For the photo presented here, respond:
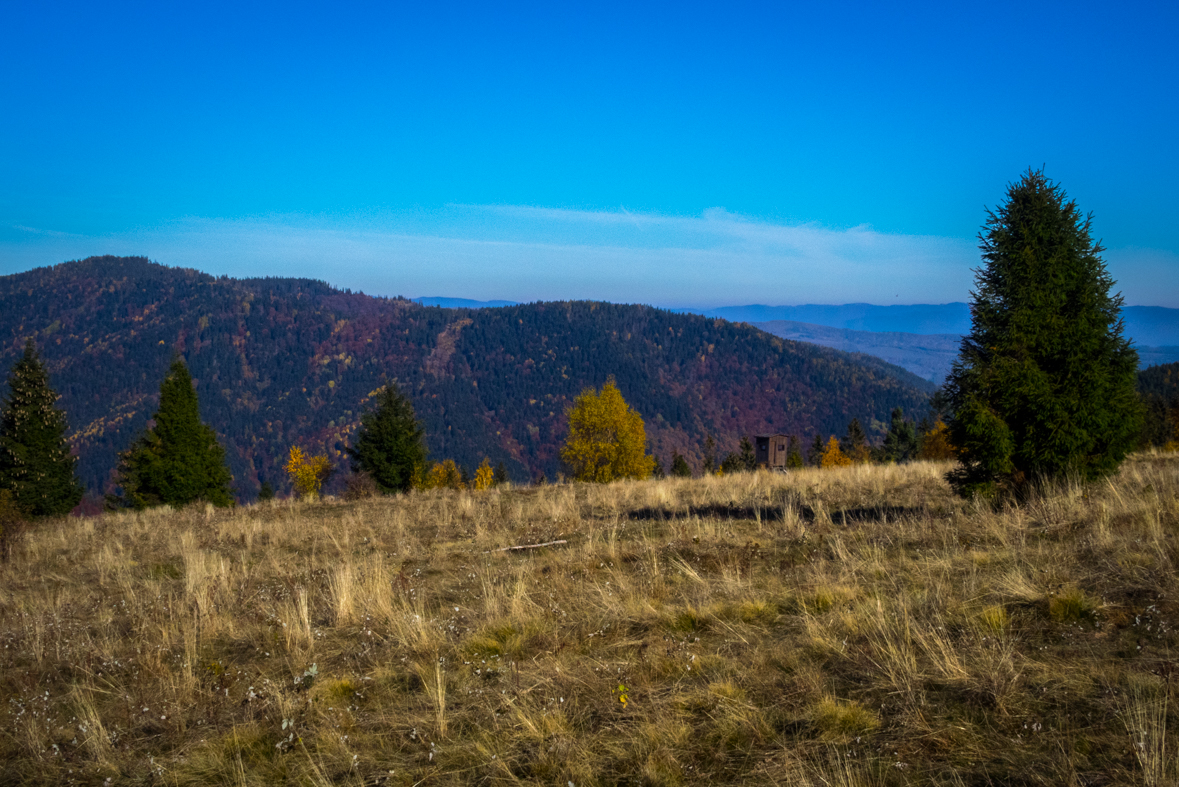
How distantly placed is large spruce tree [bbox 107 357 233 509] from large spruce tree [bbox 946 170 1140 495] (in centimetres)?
3186

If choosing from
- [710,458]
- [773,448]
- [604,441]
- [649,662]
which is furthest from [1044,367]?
[773,448]

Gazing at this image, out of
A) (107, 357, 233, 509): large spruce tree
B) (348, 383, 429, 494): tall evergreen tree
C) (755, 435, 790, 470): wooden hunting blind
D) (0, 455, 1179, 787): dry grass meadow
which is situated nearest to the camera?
(0, 455, 1179, 787): dry grass meadow

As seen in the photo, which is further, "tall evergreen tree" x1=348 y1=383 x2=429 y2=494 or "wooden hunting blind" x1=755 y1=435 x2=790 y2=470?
"wooden hunting blind" x1=755 y1=435 x2=790 y2=470

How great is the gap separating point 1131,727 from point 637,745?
2.27 meters

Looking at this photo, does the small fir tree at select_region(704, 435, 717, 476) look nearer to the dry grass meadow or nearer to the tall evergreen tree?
the tall evergreen tree

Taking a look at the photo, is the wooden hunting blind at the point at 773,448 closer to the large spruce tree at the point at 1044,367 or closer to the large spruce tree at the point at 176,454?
the large spruce tree at the point at 176,454

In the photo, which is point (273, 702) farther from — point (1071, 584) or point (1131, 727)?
point (1071, 584)

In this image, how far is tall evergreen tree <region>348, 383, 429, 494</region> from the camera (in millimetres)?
35188

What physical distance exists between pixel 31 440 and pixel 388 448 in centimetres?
1662

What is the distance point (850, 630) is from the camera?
14.9ft

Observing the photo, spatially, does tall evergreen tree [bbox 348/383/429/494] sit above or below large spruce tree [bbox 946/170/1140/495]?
below

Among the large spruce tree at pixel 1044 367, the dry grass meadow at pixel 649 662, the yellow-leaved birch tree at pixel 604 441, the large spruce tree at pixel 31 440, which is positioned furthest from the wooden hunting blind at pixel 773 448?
the dry grass meadow at pixel 649 662

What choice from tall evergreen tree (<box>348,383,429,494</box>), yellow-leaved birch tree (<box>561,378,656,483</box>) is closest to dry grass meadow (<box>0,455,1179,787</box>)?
tall evergreen tree (<box>348,383,429,494</box>)

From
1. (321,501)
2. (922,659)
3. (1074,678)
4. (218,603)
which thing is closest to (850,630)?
(922,659)
